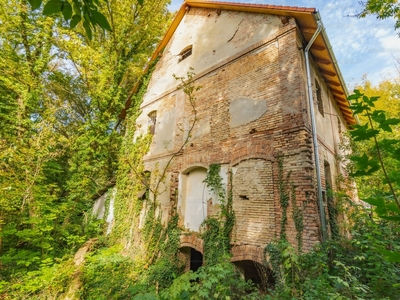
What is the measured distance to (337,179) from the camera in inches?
287

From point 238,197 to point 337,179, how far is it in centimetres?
407

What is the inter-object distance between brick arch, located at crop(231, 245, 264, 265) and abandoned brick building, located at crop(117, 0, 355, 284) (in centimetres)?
2

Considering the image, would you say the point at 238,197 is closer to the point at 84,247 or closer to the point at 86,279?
the point at 86,279

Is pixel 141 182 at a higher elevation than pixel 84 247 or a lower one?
higher

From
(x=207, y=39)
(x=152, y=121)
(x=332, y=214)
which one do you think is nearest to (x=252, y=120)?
(x=332, y=214)

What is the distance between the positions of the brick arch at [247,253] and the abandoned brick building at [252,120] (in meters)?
0.02

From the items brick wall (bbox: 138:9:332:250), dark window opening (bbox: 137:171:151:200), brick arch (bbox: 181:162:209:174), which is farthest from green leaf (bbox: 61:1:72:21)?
dark window opening (bbox: 137:171:151:200)

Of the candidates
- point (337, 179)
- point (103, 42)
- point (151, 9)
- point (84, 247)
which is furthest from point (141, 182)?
point (151, 9)

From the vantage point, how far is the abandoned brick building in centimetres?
514

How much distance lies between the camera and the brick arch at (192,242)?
6.20m

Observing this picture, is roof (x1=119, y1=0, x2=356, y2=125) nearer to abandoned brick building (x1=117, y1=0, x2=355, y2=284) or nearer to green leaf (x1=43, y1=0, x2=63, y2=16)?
abandoned brick building (x1=117, y1=0, x2=355, y2=284)

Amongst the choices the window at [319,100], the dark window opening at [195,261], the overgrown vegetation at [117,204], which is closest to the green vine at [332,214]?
the overgrown vegetation at [117,204]

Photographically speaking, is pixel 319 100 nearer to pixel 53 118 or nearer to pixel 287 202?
pixel 287 202

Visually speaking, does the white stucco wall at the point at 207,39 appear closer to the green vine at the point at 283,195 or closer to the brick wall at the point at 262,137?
the brick wall at the point at 262,137
